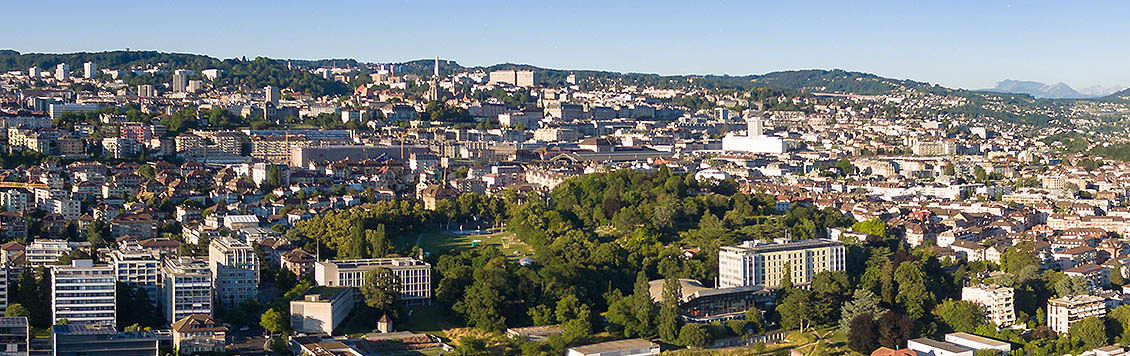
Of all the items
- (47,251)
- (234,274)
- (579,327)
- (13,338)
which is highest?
(47,251)

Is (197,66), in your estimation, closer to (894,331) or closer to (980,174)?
(980,174)

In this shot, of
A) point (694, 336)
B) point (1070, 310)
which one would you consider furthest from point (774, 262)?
point (1070, 310)

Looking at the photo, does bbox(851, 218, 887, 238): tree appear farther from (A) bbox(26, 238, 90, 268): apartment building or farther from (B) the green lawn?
(A) bbox(26, 238, 90, 268): apartment building

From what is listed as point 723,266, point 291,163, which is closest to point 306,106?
point 291,163

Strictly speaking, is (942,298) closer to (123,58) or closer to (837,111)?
(837,111)

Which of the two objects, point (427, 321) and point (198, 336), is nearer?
point (198, 336)

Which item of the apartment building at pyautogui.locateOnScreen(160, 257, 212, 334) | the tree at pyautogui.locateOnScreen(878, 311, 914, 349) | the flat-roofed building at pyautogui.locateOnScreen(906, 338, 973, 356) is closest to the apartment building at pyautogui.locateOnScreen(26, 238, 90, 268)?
the apartment building at pyautogui.locateOnScreen(160, 257, 212, 334)
